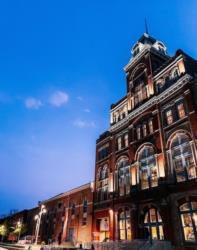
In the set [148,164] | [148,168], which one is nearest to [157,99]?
[148,164]

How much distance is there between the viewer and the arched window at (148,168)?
82.1 ft

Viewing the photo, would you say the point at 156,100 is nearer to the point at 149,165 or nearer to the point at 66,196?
the point at 149,165

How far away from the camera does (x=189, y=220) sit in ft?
64.6

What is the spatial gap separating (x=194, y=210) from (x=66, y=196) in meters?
31.6

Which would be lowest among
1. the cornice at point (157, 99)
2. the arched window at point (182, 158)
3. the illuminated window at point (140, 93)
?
the arched window at point (182, 158)

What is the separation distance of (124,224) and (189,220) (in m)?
9.74

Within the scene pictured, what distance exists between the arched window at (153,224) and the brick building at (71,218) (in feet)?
35.7

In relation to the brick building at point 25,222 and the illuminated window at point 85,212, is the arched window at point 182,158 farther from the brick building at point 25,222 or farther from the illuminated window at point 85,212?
the brick building at point 25,222

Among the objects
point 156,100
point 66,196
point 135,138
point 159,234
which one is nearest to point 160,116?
point 156,100

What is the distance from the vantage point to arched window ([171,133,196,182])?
2105 centimetres

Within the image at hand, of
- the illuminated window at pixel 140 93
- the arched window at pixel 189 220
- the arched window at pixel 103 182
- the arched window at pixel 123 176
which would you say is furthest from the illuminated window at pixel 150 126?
the arched window at pixel 103 182

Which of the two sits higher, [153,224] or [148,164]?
[148,164]

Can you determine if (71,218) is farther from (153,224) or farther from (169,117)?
(169,117)

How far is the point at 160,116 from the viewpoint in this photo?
26.7 meters
